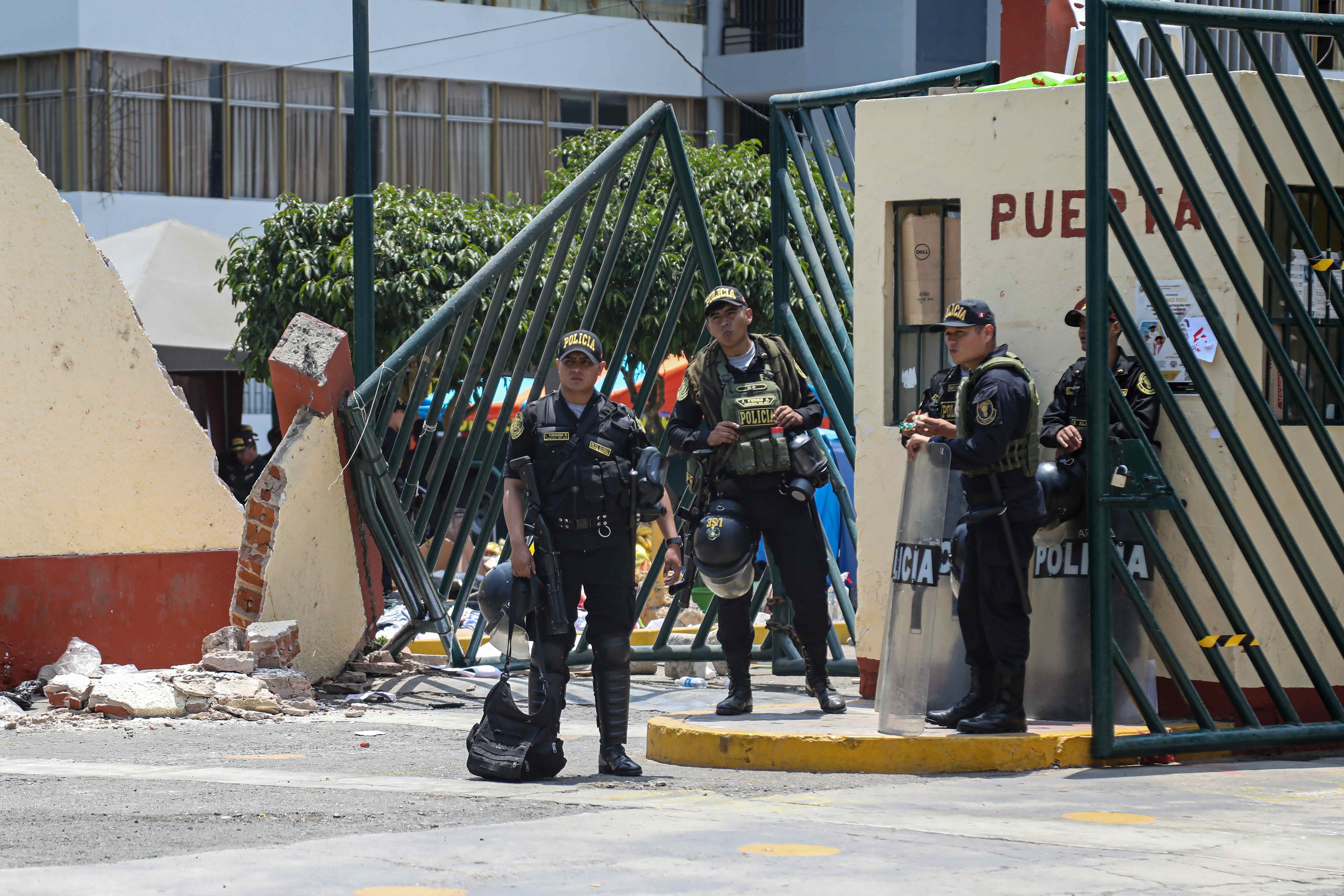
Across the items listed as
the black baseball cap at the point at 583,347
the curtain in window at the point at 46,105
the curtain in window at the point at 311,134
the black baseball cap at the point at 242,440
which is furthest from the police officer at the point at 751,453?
the curtain in window at the point at 311,134

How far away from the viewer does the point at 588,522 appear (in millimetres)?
6469

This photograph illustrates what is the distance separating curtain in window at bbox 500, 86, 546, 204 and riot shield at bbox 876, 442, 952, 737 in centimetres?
2230

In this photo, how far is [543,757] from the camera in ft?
20.7

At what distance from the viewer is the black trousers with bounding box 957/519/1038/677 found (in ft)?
21.7

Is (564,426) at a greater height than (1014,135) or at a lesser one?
lesser

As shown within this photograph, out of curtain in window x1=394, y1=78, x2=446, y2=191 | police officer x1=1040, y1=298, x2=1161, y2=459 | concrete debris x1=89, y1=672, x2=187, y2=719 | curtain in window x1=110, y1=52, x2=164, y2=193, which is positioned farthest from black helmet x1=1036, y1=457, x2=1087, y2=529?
curtain in window x1=394, y1=78, x2=446, y2=191

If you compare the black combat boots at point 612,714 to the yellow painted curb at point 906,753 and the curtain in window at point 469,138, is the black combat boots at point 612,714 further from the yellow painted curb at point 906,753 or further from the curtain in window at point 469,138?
the curtain in window at point 469,138

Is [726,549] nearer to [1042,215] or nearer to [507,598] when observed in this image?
[507,598]

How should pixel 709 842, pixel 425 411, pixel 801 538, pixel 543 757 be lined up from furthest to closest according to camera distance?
1. pixel 425 411
2. pixel 801 538
3. pixel 543 757
4. pixel 709 842

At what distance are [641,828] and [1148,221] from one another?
3594 mm

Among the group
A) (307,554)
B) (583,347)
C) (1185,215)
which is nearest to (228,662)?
(307,554)

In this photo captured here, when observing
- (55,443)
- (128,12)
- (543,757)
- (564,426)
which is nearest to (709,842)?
(543,757)

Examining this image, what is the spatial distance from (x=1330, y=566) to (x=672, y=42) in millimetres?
24661

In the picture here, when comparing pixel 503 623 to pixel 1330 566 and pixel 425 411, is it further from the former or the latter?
pixel 425 411
